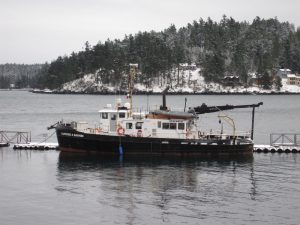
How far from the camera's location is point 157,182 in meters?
40.7

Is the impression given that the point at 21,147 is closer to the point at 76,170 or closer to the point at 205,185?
the point at 76,170

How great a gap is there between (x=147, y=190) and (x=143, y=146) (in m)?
14.9

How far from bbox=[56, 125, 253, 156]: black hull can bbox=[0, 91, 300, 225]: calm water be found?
1.61m

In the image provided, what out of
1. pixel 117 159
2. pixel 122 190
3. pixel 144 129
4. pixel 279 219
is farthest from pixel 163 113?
pixel 279 219

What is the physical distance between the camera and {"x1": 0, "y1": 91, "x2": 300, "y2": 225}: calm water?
3142 centimetres

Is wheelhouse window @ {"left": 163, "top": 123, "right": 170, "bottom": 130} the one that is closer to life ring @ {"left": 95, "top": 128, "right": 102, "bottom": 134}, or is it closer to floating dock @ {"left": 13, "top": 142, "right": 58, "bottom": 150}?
life ring @ {"left": 95, "top": 128, "right": 102, "bottom": 134}

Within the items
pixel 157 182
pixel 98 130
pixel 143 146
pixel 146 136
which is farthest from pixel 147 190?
pixel 98 130

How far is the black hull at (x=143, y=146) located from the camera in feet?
173

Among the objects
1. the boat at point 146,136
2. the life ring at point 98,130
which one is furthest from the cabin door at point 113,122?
the life ring at point 98,130

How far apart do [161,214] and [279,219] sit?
6917 millimetres

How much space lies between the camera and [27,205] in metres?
33.7

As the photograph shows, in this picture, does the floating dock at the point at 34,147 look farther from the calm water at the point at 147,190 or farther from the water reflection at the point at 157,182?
the water reflection at the point at 157,182

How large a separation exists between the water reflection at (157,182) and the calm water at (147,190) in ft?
0.20

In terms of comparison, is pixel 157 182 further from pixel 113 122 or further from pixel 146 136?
pixel 113 122
